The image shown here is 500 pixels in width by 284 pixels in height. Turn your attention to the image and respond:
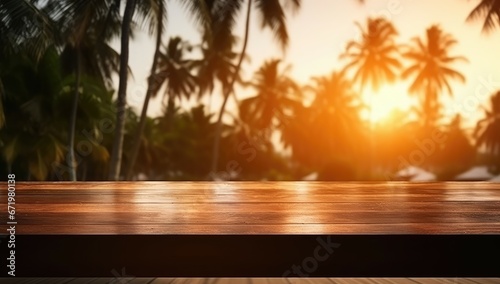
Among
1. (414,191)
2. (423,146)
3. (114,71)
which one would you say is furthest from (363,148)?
(414,191)

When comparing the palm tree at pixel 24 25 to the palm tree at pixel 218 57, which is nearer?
the palm tree at pixel 24 25

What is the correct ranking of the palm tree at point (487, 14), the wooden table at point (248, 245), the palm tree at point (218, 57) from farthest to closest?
1. the palm tree at point (218, 57)
2. the palm tree at point (487, 14)
3. the wooden table at point (248, 245)

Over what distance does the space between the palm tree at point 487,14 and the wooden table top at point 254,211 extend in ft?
36.7

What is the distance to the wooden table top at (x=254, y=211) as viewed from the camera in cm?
129

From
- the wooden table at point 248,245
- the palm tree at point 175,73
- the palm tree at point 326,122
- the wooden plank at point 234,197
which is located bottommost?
the wooden table at point 248,245

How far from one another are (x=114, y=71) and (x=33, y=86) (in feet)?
6.84


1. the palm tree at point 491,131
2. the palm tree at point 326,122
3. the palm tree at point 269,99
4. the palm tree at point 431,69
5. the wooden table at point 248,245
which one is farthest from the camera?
the palm tree at point 326,122

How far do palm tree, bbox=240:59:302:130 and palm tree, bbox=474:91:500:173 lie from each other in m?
9.98

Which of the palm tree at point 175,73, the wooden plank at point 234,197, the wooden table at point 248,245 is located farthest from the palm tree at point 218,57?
the wooden table at point 248,245

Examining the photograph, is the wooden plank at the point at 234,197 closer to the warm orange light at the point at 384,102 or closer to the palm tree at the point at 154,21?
the palm tree at the point at 154,21

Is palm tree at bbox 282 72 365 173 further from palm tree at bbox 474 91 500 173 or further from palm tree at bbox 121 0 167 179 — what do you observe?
palm tree at bbox 121 0 167 179

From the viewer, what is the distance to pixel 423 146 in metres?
29.4

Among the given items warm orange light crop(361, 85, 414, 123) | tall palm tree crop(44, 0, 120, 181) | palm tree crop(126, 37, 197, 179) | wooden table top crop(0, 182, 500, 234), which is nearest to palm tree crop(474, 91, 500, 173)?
warm orange light crop(361, 85, 414, 123)

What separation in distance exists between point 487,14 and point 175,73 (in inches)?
498
